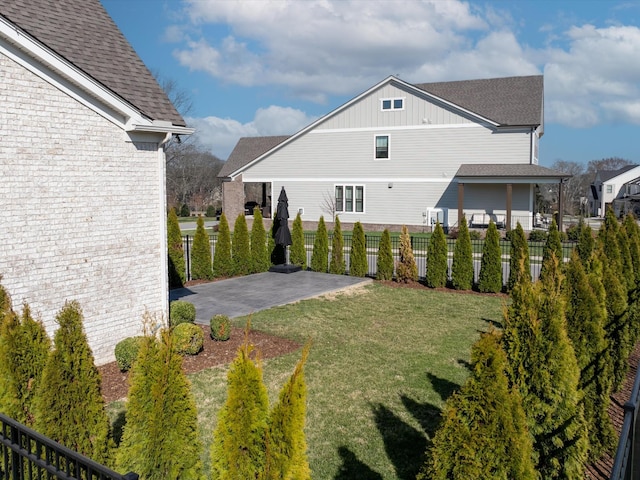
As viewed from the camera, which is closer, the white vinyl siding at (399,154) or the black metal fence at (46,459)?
the black metal fence at (46,459)

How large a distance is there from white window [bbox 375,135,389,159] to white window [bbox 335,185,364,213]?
89.3 inches

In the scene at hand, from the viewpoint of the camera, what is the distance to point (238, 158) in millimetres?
43531

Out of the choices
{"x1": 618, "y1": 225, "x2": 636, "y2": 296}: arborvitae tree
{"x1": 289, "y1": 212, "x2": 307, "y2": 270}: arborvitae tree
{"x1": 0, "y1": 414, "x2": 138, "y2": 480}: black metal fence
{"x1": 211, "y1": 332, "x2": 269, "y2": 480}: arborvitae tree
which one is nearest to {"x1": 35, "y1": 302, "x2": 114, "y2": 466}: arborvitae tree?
{"x1": 0, "y1": 414, "x2": 138, "y2": 480}: black metal fence

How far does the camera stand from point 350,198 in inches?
1324

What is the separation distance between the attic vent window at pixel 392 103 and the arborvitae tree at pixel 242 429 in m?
29.7

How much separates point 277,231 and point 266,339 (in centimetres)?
793

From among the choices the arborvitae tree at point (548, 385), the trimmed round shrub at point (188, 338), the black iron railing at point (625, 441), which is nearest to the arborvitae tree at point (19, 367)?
the trimmed round shrub at point (188, 338)

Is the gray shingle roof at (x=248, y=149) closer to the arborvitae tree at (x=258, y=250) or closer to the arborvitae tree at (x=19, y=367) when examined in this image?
the arborvitae tree at (x=258, y=250)

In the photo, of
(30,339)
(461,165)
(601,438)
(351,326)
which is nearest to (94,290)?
(30,339)

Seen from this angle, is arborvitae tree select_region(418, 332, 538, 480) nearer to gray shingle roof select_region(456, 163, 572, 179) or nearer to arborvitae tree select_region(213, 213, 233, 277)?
arborvitae tree select_region(213, 213, 233, 277)

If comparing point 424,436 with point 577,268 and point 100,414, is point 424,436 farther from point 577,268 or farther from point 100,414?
point 100,414

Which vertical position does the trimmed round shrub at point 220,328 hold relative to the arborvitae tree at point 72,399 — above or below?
below

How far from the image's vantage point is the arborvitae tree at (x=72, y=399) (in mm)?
4176

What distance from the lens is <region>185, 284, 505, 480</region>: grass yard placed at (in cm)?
587
